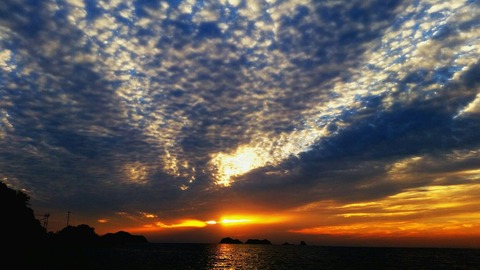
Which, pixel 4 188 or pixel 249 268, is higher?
pixel 4 188

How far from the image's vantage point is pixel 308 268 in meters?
93.0

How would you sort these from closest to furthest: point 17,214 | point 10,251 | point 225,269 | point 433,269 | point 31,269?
point 31,269 → point 10,251 → point 225,269 → point 17,214 → point 433,269

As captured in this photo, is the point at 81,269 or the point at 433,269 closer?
the point at 81,269

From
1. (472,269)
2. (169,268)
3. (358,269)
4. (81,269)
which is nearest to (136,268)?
(169,268)

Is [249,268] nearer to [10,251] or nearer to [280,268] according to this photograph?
[280,268]

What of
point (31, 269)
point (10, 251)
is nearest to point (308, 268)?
point (31, 269)

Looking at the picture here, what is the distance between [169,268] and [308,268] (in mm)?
40430

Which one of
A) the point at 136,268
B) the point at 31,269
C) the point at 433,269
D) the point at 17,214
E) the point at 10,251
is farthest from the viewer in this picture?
the point at 433,269

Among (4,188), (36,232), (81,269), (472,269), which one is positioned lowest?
(472,269)

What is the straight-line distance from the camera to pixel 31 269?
54.4m

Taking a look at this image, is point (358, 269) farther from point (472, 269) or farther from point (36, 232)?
point (36, 232)

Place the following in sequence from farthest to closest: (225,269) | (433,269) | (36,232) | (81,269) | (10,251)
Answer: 1. (36,232)
2. (433,269)
3. (225,269)
4. (10,251)
5. (81,269)

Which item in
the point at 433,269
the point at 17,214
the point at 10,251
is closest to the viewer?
→ the point at 10,251

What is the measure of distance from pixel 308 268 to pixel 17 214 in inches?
3478
